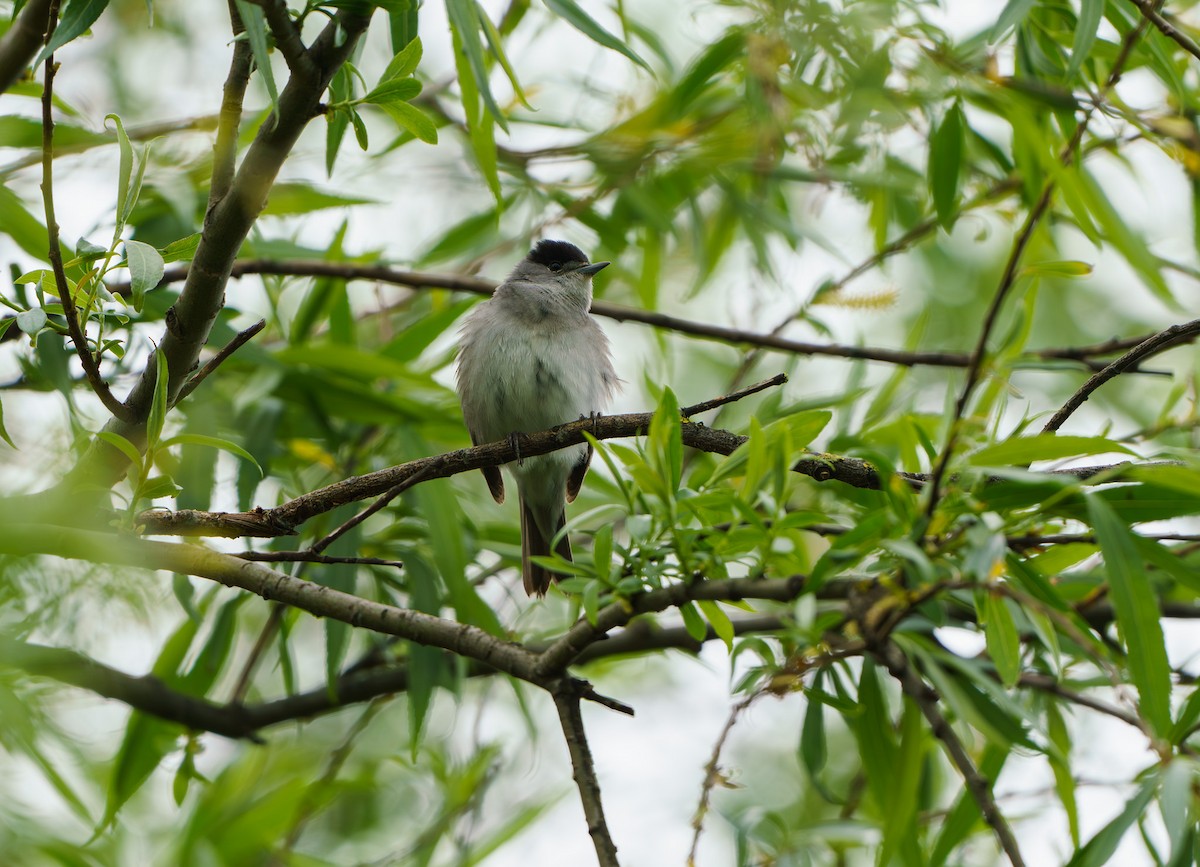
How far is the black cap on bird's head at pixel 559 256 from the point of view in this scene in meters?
4.85

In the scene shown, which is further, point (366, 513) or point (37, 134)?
point (37, 134)

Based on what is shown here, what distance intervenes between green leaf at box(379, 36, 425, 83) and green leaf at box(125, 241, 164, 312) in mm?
512

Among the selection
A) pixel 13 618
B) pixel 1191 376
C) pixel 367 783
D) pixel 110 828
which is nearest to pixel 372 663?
pixel 367 783

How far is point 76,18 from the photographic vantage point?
1.93m

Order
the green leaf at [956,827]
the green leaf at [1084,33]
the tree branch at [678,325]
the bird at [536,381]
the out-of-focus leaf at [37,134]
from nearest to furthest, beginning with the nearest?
the green leaf at [1084,33] → the green leaf at [956,827] → the out-of-focus leaf at [37,134] → the tree branch at [678,325] → the bird at [536,381]

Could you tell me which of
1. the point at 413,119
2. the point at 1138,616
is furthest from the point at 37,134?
the point at 1138,616

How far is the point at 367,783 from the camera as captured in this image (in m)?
3.79

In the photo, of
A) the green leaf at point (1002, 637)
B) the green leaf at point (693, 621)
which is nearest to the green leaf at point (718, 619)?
the green leaf at point (693, 621)

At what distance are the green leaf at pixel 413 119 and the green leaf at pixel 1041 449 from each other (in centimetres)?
111

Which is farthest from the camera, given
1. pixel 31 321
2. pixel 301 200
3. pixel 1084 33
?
pixel 301 200

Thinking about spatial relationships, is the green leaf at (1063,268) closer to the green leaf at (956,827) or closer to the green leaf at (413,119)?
the green leaf at (413,119)

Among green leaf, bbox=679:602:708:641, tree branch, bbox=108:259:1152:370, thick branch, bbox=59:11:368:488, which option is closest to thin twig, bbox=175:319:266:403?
thick branch, bbox=59:11:368:488

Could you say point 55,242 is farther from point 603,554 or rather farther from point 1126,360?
point 1126,360

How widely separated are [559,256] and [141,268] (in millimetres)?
3156
